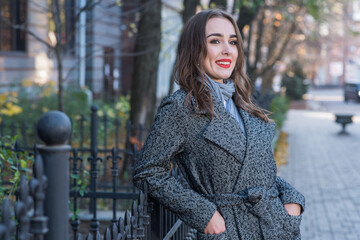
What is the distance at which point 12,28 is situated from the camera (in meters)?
11.5

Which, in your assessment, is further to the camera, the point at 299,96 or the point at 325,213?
the point at 299,96

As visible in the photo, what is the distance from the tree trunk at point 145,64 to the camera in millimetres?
8312

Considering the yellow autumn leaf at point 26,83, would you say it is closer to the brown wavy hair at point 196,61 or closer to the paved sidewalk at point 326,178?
the paved sidewalk at point 326,178

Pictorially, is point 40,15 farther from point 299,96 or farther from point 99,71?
point 299,96

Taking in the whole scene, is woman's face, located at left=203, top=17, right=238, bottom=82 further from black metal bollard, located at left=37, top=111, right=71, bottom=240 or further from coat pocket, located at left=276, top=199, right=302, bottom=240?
black metal bollard, located at left=37, top=111, right=71, bottom=240

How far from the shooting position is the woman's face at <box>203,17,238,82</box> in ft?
8.30

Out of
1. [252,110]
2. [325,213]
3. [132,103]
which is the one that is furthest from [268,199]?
[132,103]

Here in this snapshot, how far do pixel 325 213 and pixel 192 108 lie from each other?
17.6 feet

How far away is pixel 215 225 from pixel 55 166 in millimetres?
1025

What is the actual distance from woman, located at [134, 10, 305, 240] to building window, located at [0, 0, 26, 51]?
370 inches

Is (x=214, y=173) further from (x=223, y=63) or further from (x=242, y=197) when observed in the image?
(x=223, y=63)

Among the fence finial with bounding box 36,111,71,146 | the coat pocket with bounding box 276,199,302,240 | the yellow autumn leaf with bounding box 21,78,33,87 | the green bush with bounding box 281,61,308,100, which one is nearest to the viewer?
the fence finial with bounding box 36,111,71,146

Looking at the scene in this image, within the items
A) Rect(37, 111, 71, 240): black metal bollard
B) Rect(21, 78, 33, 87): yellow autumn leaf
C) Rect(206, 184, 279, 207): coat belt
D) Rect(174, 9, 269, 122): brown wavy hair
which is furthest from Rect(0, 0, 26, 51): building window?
Rect(37, 111, 71, 240): black metal bollard

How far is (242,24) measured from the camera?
10.9 m
